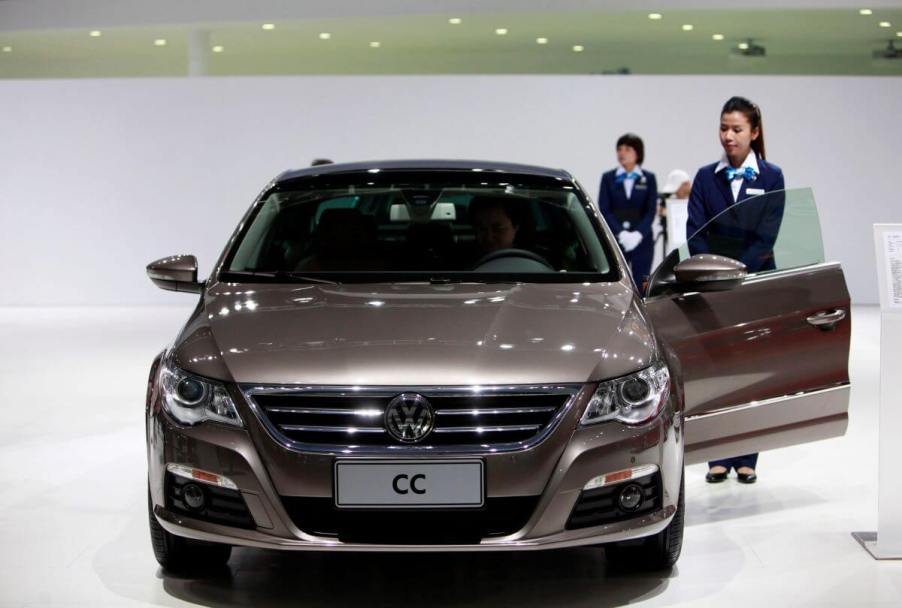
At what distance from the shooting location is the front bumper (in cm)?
267

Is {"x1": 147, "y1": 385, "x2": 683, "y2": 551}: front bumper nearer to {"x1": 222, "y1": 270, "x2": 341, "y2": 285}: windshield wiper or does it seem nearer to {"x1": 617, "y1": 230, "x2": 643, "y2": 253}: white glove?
{"x1": 222, "y1": 270, "x2": 341, "y2": 285}: windshield wiper

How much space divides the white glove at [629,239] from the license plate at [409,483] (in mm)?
6229

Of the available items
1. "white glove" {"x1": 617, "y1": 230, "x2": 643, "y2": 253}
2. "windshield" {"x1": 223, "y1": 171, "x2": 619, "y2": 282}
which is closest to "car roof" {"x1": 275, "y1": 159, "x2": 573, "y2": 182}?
"windshield" {"x1": 223, "y1": 171, "x2": 619, "y2": 282}

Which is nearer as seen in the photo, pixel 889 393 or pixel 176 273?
pixel 889 393

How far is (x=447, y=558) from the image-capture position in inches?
136

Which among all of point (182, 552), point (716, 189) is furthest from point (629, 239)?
point (182, 552)

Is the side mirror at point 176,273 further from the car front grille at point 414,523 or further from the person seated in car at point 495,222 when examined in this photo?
the car front grille at point 414,523

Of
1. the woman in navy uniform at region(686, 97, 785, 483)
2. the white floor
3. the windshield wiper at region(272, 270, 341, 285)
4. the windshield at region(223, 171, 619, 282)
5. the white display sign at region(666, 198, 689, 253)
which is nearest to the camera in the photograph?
the white floor

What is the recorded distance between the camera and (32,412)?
6.11m

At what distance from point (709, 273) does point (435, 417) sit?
1.14 meters

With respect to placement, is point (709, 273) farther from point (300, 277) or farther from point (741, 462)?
point (741, 462)

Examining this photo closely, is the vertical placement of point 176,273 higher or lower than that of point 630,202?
higher

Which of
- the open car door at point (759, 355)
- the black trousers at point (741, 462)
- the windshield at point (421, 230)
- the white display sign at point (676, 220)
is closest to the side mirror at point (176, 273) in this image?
the windshield at point (421, 230)

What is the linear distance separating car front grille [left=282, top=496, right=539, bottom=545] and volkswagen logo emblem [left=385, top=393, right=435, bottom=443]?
0.19 metres
